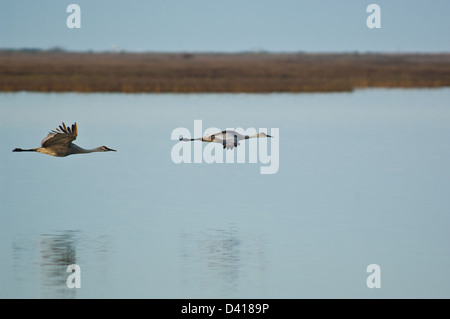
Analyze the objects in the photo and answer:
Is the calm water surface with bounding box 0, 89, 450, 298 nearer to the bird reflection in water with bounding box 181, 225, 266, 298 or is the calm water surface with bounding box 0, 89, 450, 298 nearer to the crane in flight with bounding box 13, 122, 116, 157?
the bird reflection in water with bounding box 181, 225, 266, 298

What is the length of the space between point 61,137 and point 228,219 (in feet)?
10.8

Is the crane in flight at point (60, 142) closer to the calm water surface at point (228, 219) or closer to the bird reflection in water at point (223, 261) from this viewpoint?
the calm water surface at point (228, 219)

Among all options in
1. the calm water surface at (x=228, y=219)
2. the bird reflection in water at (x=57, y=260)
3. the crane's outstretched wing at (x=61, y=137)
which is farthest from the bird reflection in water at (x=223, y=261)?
the crane's outstretched wing at (x=61, y=137)

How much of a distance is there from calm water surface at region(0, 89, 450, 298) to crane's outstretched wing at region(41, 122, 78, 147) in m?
1.41

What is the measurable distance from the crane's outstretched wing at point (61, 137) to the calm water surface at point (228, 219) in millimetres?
1409

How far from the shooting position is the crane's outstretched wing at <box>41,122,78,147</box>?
14.0m

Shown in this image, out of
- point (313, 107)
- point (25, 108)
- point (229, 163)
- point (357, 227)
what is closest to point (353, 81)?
point (313, 107)

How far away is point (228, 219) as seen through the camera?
15852 mm

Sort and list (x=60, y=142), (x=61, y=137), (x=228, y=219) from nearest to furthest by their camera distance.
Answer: (x=61, y=137), (x=60, y=142), (x=228, y=219)

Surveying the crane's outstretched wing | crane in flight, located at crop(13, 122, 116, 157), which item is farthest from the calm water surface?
the crane's outstretched wing

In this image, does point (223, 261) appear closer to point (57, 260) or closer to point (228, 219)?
point (57, 260)

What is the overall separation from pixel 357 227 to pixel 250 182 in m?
5.04

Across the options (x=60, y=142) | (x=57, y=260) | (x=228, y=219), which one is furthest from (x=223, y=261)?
(x=60, y=142)
